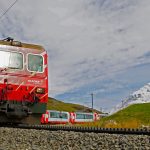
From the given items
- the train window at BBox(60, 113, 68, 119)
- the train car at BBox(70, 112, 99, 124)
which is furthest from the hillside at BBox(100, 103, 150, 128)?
the train car at BBox(70, 112, 99, 124)

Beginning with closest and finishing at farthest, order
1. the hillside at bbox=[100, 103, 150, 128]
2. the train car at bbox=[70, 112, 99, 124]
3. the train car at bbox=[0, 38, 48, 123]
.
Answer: the train car at bbox=[0, 38, 48, 123] < the hillside at bbox=[100, 103, 150, 128] < the train car at bbox=[70, 112, 99, 124]

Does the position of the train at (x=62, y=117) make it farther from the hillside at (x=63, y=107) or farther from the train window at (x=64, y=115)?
the hillside at (x=63, y=107)

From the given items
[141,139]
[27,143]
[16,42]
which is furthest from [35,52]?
[141,139]

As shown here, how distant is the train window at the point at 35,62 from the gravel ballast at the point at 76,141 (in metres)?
4.30

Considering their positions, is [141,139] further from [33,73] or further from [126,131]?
[33,73]

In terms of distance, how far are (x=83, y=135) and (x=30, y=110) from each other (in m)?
5.19

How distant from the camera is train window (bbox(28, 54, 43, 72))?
13.0 m

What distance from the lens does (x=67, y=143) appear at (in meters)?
6.96

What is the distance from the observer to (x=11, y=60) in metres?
12.4

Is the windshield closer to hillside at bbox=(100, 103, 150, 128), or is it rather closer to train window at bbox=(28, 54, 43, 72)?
→ train window at bbox=(28, 54, 43, 72)

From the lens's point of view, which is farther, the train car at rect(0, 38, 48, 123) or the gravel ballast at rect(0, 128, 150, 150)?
the train car at rect(0, 38, 48, 123)

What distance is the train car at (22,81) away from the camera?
472 inches

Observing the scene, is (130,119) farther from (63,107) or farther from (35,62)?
(63,107)

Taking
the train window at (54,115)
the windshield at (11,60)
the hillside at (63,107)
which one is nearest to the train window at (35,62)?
the windshield at (11,60)
